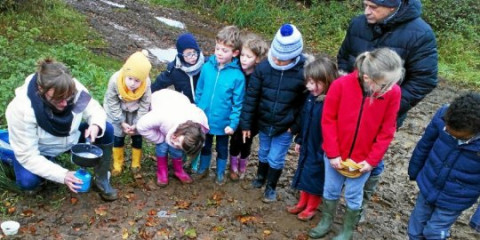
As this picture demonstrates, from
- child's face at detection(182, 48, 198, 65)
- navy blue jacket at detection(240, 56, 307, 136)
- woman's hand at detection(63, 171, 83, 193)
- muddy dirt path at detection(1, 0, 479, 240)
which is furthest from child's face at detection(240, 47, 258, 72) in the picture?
woman's hand at detection(63, 171, 83, 193)

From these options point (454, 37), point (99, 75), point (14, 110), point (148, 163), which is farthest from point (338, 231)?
point (454, 37)

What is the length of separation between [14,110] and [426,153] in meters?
3.26

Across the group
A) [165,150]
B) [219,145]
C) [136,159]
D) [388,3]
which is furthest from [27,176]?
[388,3]

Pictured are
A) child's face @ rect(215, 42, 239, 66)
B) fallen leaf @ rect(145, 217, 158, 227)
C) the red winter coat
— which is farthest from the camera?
child's face @ rect(215, 42, 239, 66)

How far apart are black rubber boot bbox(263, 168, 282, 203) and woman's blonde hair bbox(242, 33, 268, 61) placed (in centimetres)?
112

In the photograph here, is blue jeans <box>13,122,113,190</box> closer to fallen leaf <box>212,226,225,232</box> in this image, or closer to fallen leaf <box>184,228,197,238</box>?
fallen leaf <box>184,228,197,238</box>

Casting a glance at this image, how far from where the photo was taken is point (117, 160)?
4.54 m

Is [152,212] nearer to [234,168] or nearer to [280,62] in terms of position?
[234,168]

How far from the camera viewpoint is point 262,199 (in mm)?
4488

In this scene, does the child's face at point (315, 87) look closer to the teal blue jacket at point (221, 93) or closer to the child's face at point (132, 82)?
the teal blue jacket at point (221, 93)

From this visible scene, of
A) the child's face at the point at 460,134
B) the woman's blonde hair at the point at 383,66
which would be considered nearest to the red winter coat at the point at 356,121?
the woman's blonde hair at the point at 383,66

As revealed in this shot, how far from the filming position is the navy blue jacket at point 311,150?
3791mm

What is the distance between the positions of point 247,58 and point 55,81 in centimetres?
167

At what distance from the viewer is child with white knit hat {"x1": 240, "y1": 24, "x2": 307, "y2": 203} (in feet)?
12.4
